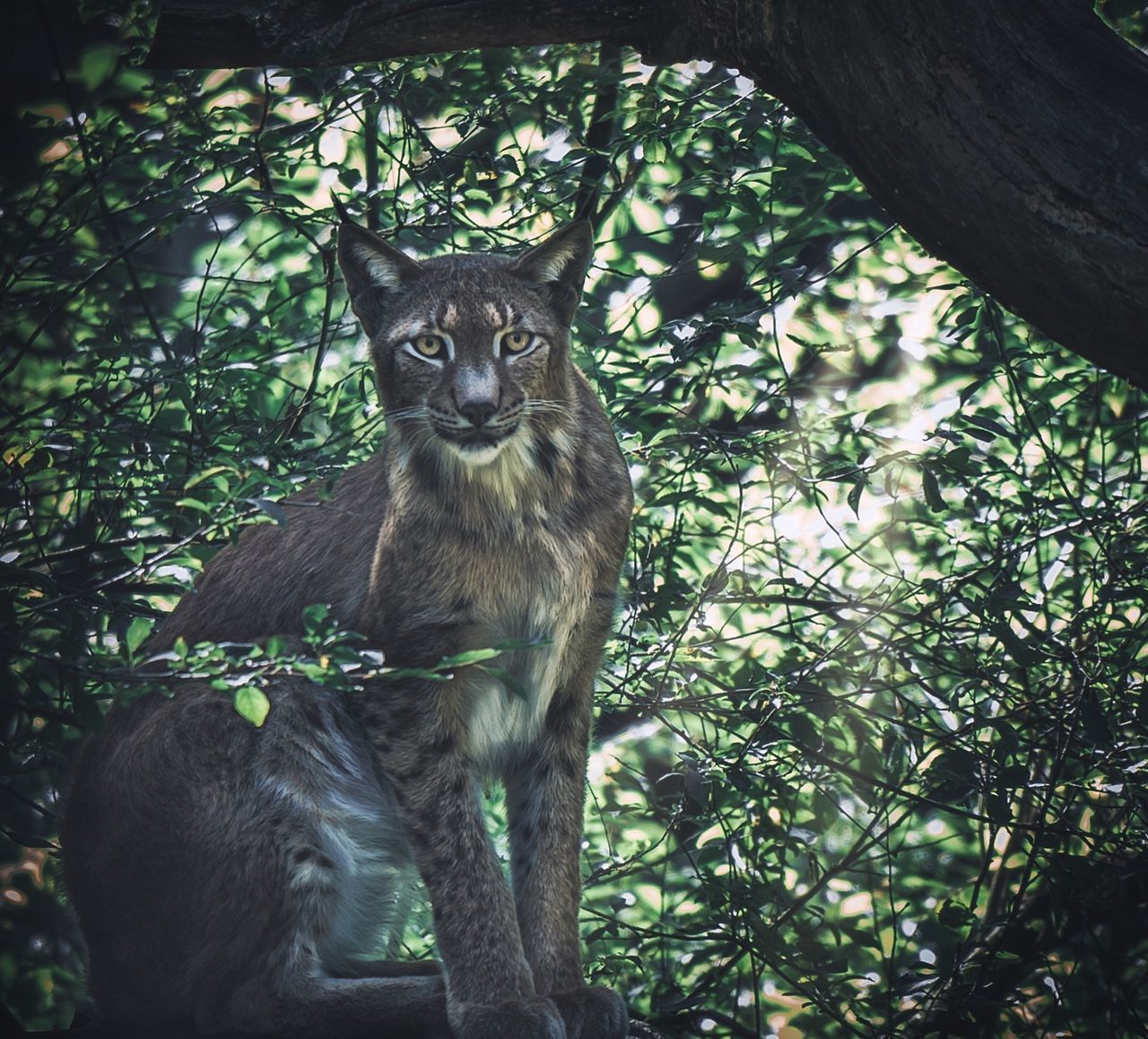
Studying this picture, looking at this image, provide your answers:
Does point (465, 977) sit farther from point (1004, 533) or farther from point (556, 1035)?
point (1004, 533)

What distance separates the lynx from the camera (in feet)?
13.8

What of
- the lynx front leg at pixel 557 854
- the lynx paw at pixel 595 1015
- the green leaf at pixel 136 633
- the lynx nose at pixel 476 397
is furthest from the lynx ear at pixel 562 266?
the lynx paw at pixel 595 1015

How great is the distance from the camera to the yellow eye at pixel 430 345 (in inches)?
177

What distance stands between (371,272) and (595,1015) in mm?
2574

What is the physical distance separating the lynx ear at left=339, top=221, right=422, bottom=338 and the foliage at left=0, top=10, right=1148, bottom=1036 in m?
0.55

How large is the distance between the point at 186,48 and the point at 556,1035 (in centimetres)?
343

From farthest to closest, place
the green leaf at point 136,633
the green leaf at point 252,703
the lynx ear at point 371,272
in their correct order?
the lynx ear at point 371,272
the green leaf at point 136,633
the green leaf at point 252,703

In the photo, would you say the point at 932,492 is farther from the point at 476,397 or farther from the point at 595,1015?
the point at 595,1015

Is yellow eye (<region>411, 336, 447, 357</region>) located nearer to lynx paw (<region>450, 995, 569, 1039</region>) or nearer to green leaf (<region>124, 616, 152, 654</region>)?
green leaf (<region>124, 616, 152, 654</region>)

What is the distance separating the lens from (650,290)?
593 centimetres

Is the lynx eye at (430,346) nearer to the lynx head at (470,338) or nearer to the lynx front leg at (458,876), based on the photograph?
the lynx head at (470,338)

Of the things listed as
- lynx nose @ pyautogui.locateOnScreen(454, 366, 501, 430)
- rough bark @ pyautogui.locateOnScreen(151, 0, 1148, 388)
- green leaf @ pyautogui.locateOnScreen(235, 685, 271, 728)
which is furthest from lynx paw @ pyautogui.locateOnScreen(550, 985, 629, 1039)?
rough bark @ pyautogui.locateOnScreen(151, 0, 1148, 388)

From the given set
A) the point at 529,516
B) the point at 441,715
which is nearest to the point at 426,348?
the point at 529,516

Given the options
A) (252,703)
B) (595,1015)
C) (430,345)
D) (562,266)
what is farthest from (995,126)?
(595,1015)
